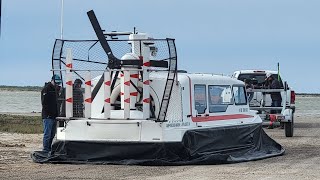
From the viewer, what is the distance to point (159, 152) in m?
15.8

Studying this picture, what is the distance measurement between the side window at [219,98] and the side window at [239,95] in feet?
1.04

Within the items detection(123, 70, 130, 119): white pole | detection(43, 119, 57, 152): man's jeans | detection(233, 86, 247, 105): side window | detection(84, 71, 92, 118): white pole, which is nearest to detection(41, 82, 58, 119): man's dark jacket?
detection(43, 119, 57, 152): man's jeans

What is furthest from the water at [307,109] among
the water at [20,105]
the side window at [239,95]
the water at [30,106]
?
the side window at [239,95]

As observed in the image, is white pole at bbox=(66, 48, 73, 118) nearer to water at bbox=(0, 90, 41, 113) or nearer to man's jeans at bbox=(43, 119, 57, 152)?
man's jeans at bbox=(43, 119, 57, 152)

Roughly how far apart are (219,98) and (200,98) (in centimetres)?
102

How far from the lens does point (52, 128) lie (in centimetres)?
1788

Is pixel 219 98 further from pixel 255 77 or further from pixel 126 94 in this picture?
pixel 255 77

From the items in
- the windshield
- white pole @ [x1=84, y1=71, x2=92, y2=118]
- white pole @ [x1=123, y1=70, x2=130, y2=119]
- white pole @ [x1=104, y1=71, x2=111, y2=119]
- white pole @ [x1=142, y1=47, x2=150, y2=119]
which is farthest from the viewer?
the windshield

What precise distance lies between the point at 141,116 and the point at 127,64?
1075 mm

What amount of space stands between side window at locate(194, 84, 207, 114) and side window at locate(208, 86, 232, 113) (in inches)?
8.5

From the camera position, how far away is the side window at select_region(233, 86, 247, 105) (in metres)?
18.8

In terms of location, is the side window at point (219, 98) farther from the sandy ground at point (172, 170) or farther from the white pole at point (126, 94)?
the white pole at point (126, 94)

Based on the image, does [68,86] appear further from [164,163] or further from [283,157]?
[283,157]

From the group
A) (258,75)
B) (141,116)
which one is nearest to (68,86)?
(141,116)
